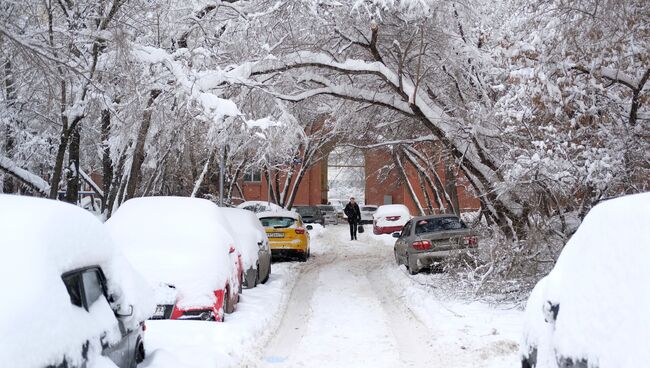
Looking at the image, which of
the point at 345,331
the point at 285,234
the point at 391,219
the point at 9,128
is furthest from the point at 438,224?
the point at 391,219

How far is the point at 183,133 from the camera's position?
1711cm

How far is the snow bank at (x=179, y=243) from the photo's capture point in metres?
9.30

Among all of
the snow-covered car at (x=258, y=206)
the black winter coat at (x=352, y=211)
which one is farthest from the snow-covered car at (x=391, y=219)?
the snow-covered car at (x=258, y=206)

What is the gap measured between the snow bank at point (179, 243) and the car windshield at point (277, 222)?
9.19m

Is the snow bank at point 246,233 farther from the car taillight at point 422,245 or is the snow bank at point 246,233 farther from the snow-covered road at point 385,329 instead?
the car taillight at point 422,245

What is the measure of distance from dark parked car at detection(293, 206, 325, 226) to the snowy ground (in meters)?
28.6

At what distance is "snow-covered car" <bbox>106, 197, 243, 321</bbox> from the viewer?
30.2 ft

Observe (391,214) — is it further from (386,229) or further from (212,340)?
(212,340)

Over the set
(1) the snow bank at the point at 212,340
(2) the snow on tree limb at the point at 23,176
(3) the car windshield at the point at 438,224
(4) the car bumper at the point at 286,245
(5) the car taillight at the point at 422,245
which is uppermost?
(2) the snow on tree limb at the point at 23,176

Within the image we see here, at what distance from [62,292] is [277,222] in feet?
56.5

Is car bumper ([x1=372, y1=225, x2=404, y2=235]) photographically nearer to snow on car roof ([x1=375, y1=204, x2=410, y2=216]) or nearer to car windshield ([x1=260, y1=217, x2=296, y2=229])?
Answer: snow on car roof ([x1=375, y1=204, x2=410, y2=216])

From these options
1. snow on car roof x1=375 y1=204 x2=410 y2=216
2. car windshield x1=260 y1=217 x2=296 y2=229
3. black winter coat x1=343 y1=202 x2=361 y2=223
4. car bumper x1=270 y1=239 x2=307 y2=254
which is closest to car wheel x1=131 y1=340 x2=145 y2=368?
car bumper x1=270 y1=239 x2=307 y2=254

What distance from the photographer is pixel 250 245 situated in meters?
14.7

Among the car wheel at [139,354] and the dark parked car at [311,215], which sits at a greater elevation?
the dark parked car at [311,215]
